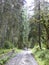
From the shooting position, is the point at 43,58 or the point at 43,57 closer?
the point at 43,58

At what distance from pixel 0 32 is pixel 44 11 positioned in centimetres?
1069

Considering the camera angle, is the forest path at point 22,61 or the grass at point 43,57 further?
the forest path at point 22,61

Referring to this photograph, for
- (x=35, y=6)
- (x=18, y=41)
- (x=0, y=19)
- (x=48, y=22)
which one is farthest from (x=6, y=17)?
(x=18, y=41)

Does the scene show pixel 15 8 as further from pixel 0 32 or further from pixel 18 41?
pixel 18 41

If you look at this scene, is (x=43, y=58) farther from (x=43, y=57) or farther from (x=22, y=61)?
(x=22, y=61)

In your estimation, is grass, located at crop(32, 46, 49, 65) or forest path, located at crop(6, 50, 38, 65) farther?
forest path, located at crop(6, 50, 38, 65)

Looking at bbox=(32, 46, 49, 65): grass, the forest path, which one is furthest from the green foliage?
the forest path

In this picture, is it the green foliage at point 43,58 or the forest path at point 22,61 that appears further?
the forest path at point 22,61

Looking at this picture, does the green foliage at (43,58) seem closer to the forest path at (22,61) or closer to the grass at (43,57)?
the grass at (43,57)

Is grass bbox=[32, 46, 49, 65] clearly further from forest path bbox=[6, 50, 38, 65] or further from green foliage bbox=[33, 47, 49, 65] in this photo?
forest path bbox=[6, 50, 38, 65]

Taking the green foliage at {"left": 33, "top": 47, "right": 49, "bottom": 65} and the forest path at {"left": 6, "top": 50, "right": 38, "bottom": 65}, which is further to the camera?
the forest path at {"left": 6, "top": 50, "right": 38, "bottom": 65}

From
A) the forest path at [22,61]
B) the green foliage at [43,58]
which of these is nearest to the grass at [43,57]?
the green foliage at [43,58]

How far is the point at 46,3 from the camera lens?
4081 centimetres

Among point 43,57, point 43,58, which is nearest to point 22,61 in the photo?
point 43,58
